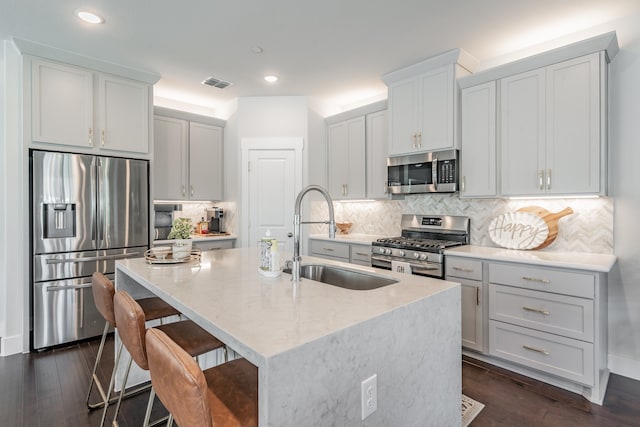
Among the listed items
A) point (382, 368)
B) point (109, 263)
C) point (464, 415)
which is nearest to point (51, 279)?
point (109, 263)

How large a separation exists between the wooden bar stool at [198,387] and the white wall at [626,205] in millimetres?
2856

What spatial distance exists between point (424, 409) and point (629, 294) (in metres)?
2.28

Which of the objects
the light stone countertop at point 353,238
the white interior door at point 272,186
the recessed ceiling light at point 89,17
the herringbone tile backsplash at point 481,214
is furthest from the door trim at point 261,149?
the recessed ceiling light at point 89,17

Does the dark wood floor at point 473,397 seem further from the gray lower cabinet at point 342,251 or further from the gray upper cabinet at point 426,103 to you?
the gray upper cabinet at point 426,103

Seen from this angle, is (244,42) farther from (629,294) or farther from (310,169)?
(629,294)

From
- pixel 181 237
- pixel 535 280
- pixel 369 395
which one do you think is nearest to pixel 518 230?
pixel 535 280

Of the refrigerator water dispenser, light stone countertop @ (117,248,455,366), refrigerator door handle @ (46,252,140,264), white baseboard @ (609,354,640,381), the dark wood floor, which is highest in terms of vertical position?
the refrigerator water dispenser

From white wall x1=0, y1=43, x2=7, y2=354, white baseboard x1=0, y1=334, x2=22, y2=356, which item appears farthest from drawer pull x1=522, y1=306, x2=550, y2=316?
white wall x1=0, y1=43, x2=7, y2=354

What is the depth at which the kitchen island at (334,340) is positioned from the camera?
911 mm

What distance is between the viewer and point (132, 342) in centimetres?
142

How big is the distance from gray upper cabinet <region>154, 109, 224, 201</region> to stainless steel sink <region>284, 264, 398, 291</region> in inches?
112

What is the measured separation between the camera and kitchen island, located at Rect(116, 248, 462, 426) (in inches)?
35.9

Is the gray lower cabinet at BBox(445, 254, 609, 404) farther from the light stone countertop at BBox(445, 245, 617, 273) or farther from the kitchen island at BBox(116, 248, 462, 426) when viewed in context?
the kitchen island at BBox(116, 248, 462, 426)

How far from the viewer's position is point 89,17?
2594mm
